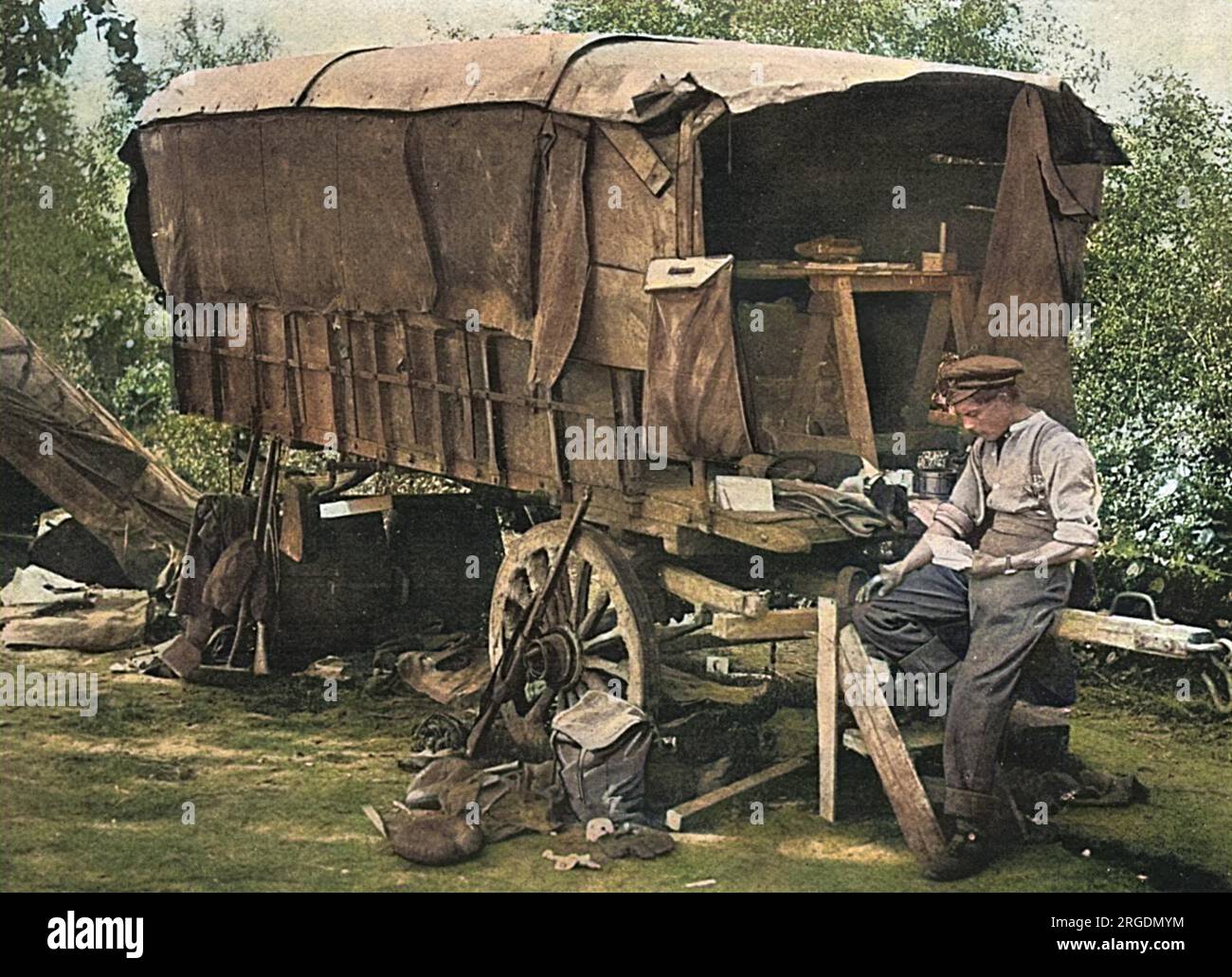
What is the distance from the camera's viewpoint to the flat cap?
749 cm

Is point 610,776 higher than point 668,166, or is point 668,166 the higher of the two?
point 668,166

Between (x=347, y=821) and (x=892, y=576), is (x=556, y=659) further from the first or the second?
(x=892, y=576)

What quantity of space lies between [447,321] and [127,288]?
3.94m

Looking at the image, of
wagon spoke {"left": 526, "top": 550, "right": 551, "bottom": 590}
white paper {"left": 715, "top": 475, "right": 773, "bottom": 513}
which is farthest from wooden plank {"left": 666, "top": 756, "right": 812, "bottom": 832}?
wagon spoke {"left": 526, "top": 550, "right": 551, "bottom": 590}

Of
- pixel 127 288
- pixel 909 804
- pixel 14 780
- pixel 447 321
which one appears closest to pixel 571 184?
pixel 447 321

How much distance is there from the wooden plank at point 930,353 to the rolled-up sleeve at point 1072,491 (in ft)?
6.09

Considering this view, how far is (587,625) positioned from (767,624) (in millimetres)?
1049

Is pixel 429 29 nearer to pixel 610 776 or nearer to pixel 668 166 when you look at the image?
pixel 668 166

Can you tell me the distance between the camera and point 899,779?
24.2ft

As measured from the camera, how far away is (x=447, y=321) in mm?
8992

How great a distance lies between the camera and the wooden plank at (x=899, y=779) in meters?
7.35

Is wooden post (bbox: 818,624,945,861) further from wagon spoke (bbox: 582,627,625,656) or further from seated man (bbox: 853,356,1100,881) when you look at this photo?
wagon spoke (bbox: 582,627,625,656)

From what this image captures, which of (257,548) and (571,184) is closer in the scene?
(571,184)

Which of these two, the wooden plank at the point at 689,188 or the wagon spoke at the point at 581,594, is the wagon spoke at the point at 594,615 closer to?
the wagon spoke at the point at 581,594
